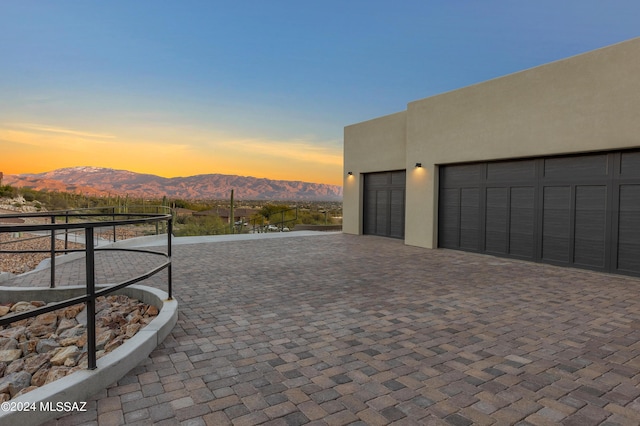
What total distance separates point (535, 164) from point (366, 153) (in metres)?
6.17

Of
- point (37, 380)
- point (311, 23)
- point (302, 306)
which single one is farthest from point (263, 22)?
point (37, 380)

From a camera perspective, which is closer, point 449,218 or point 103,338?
point 103,338

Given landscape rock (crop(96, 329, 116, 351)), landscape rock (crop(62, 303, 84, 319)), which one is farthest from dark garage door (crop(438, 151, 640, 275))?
landscape rock (crop(62, 303, 84, 319))

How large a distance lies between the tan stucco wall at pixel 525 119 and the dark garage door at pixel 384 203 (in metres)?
1.08

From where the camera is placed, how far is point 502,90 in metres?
8.30

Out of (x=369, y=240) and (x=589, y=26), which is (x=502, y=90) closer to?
(x=369, y=240)

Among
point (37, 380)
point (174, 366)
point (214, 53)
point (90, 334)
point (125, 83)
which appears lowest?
point (37, 380)

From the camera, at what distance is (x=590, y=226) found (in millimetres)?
6938

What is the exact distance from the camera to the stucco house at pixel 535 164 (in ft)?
21.4

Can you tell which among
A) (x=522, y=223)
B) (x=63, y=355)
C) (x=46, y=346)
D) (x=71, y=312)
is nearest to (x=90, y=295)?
(x=63, y=355)

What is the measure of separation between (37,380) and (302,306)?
2593 mm

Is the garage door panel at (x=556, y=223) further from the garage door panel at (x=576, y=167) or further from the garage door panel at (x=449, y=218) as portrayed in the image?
the garage door panel at (x=449, y=218)

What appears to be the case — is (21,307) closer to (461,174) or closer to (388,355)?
(388,355)

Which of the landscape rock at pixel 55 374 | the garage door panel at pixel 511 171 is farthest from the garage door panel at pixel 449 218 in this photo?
the landscape rock at pixel 55 374
